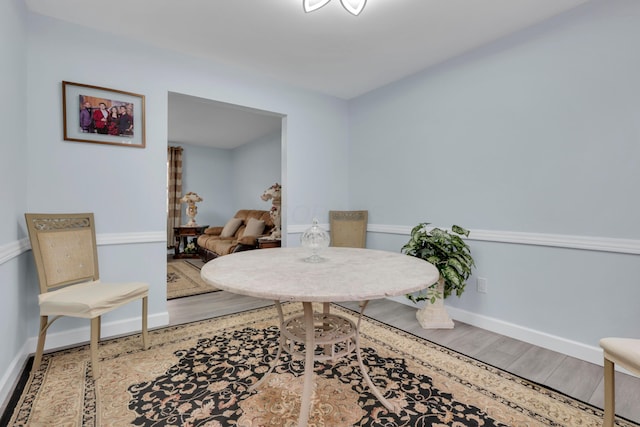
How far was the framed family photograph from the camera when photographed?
222 centimetres

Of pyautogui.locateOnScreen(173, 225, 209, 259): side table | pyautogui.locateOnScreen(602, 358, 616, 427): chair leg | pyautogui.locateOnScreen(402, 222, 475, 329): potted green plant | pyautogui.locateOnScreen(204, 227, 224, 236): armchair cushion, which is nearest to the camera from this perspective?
pyautogui.locateOnScreen(602, 358, 616, 427): chair leg

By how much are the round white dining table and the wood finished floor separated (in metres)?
1.01

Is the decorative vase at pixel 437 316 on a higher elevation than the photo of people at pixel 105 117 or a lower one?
lower

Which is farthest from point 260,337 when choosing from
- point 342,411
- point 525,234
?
point 525,234

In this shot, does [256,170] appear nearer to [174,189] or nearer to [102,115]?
[174,189]

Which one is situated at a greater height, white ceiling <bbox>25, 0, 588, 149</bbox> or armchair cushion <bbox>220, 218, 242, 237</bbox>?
white ceiling <bbox>25, 0, 588, 149</bbox>

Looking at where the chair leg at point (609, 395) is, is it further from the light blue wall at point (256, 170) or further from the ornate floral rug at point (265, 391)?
the light blue wall at point (256, 170)

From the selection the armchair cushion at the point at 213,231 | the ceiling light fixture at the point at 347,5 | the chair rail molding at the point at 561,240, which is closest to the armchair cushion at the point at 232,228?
the armchair cushion at the point at 213,231

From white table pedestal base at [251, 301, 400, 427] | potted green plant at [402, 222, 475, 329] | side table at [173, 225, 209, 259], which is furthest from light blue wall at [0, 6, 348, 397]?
side table at [173, 225, 209, 259]

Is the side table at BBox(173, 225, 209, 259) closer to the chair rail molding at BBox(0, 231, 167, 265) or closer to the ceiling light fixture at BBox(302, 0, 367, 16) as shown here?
the chair rail molding at BBox(0, 231, 167, 265)

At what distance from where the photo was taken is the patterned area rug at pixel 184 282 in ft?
11.7

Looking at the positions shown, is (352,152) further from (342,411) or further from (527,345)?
(342,411)

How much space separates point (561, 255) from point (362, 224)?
6.18 ft

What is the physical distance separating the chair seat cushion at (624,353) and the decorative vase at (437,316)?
1354 mm
